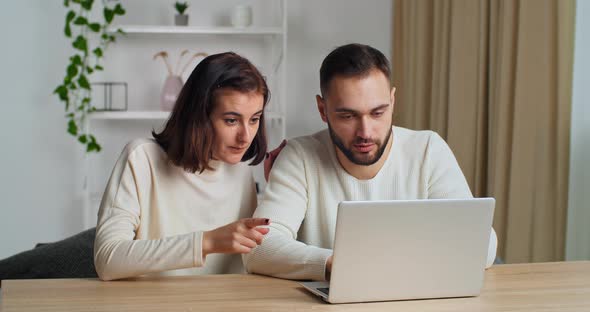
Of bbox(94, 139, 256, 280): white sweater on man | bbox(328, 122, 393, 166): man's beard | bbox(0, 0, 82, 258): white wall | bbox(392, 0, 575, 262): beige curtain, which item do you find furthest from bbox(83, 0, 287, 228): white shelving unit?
bbox(328, 122, 393, 166): man's beard

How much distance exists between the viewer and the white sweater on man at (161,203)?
165cm

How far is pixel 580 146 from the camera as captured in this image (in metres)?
2.75

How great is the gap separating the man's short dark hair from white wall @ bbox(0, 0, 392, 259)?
2.42 meters

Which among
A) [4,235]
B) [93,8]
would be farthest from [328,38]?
[4,235]

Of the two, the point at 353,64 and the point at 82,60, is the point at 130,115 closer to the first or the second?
the point at 82,60

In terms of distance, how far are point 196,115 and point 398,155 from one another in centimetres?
51

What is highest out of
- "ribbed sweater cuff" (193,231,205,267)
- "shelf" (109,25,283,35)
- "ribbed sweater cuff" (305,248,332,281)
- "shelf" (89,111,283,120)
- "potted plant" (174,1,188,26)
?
"potted plant" (174,1,188,26)

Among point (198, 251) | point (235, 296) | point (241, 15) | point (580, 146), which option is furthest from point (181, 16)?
A: point (235, 296)

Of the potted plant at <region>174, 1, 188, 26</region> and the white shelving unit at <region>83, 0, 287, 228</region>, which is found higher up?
the potted plant at <region>174, 1, 188, 26</region>

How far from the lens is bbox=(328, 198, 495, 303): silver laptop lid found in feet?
4.51

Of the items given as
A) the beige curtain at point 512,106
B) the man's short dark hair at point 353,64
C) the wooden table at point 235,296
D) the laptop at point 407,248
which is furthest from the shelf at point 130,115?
the laptop at point 407,248

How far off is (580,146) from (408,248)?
1584 millimetres

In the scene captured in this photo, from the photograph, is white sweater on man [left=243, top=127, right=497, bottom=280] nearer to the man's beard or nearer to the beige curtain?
the man's beard

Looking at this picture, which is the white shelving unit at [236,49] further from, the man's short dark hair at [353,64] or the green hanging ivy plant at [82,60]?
the man's short dark hair at [353,64]
